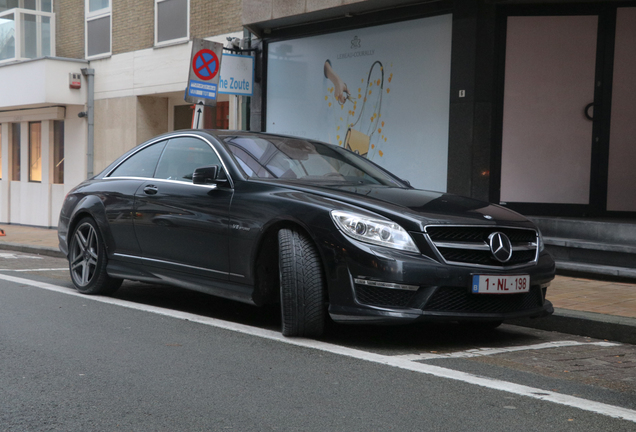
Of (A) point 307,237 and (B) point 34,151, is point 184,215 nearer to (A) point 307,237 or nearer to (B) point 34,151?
(A) point 307,237

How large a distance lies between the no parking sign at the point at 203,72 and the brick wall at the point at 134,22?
405cm

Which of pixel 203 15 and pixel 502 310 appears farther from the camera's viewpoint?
pixel 203 15

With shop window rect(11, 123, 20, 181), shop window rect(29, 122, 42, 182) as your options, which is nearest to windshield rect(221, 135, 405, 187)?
shop window rect(29, 122, 42, 182)

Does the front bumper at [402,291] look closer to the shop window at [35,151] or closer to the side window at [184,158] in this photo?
the side window at [184,158]

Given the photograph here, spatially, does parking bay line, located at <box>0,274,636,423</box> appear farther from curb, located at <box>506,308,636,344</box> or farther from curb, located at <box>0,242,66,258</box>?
curb, located at <box>0,242,66,258</box>

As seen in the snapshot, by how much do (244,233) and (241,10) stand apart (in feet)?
29.7

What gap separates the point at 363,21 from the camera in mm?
11844

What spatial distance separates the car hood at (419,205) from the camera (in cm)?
500

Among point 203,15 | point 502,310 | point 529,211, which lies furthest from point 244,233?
point 203,15

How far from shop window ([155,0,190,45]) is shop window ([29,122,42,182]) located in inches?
204

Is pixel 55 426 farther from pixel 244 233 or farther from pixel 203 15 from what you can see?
pixel 203 15

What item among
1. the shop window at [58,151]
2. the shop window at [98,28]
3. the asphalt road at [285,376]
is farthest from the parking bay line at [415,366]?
the shop window at [58,151]

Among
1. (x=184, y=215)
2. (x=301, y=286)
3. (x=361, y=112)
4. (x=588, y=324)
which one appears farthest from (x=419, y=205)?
(x=361, y=112)

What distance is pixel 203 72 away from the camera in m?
10.3
